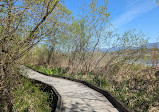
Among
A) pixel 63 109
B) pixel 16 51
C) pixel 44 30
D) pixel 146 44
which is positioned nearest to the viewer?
pixel 63 109

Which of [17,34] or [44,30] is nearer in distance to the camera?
[17,34]

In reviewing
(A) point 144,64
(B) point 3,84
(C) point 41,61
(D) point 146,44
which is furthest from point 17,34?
(C) point 41,61

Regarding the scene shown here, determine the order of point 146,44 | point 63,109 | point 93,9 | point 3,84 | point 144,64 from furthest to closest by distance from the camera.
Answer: point 144,64 → point 93,9 → point 146,44 → point 3,84 → point 63,109

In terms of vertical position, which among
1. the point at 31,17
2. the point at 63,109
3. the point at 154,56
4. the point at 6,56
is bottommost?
the point at 63,109

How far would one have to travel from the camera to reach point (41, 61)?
52.2ft

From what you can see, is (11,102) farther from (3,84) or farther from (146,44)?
(146,44)

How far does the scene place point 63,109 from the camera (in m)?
4.05

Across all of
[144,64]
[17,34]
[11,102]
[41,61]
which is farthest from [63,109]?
[41,61]

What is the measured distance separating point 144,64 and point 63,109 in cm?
872

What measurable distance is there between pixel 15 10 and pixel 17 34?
0.83 metres

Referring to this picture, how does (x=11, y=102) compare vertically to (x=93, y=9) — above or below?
below

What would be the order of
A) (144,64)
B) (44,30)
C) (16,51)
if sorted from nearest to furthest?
(16,51) → (44,30) → (144,64)

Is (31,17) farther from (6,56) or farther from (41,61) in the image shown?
(41,61)

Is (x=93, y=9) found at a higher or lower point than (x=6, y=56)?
higher
